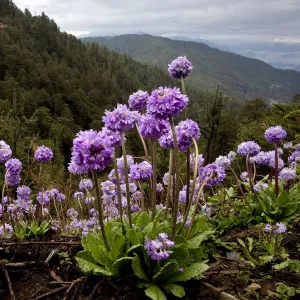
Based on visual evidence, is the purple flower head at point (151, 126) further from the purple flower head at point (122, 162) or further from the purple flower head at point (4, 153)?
the purple flower head at point (4, 153)

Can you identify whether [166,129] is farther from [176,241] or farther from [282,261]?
[282,261]

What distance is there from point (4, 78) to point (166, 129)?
93569mm

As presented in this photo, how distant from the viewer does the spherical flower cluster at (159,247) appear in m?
2.65

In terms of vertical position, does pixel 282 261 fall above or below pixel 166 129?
below

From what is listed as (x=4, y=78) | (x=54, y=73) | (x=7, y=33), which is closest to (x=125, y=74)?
(x=7, y=33)

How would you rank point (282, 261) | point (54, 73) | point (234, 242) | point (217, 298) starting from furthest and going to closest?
point (54, 73), point (234, 242), point (282, 261), point (217, 298)

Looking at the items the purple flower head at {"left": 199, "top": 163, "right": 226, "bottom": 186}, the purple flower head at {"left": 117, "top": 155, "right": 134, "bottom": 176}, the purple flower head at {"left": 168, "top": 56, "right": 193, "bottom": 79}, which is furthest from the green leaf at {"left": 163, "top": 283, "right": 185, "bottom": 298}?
the purple flower head at {"left": 168, "top": 56, "right": 193, "bottom": 79}

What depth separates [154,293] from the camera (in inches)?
108

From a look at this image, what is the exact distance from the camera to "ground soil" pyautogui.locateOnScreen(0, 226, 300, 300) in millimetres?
2895

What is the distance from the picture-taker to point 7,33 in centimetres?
11550

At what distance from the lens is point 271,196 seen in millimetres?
4723

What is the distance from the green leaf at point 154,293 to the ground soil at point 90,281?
0.50ft

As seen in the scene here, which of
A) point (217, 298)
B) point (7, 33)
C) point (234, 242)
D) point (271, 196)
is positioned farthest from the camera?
point (7, 33)

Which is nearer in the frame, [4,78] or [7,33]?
[4,78]
